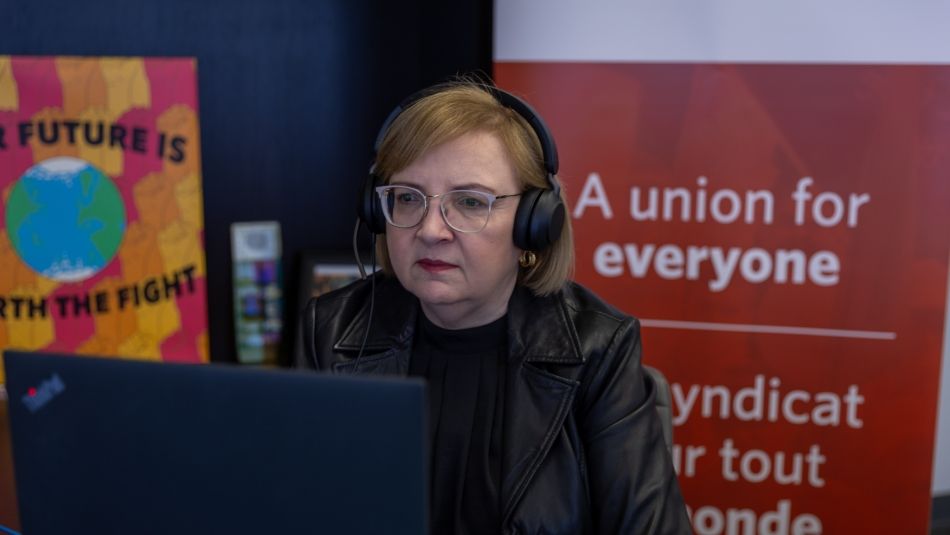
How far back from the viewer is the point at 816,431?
228 centimetres

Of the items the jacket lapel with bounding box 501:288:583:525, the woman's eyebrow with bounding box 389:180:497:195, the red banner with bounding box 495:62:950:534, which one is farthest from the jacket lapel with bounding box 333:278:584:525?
the red banner with bounding box 495:62:950:534

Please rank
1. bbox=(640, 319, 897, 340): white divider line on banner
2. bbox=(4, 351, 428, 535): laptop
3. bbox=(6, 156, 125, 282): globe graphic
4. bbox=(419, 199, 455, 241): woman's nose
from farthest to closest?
bbox=(640, 319, 897, 340): white divider line on banner → bbox=(6, 156, 125, 282): globe graphic → bbox=(419, 199, 455, 241): woman's nose → bbox=(4, 351, 428, 535): laptop

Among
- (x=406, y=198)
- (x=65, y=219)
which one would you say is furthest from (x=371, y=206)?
(x=65, y=219)

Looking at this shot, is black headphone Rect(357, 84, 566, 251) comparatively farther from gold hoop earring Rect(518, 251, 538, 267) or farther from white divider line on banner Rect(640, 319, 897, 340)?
white divider line on banner Rect(640, 319, 897, 340)

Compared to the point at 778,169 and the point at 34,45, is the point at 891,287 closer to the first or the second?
the point at 778,169

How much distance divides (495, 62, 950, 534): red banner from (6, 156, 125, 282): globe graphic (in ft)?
3.46

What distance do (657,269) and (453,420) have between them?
3.44 ft

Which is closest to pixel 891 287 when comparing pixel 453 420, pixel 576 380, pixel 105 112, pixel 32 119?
pixel 576 380

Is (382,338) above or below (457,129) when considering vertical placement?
below

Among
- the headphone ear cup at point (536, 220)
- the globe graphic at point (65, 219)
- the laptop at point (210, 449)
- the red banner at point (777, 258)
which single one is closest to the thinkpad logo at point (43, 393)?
the laptop at point (210, 449)

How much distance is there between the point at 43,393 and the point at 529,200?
773 millimetres

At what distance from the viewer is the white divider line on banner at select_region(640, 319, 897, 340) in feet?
7.29

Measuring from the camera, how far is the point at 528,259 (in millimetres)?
1501

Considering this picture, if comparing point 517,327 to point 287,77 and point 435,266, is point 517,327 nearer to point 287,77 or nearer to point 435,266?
point 435,266
